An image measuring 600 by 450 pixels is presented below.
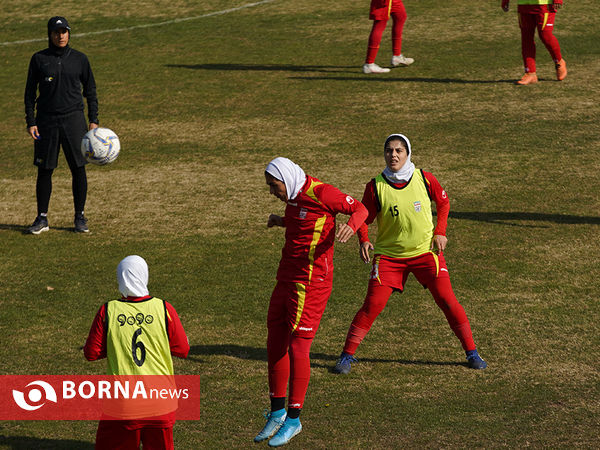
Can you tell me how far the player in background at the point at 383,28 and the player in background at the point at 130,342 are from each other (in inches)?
557

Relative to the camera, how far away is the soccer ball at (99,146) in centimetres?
1191

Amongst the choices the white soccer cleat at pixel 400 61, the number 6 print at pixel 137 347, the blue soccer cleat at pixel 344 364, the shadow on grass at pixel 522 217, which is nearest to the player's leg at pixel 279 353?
the blue soccer cleat at pixel 344 364

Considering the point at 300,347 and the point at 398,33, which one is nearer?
the point at 300,347

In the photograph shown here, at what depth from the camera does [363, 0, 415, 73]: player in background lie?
19.5 meters

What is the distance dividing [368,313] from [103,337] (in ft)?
10.4

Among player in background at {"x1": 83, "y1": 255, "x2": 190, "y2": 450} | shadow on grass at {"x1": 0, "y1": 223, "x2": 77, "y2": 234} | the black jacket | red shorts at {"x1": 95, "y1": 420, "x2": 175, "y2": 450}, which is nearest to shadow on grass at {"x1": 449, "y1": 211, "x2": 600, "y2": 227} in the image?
the black jacket

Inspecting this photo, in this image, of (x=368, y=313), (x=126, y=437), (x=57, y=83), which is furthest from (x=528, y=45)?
(x=126, y=437)

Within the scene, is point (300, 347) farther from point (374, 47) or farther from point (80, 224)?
point (374, 47)

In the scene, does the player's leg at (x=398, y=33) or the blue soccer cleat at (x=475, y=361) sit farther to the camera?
the player's leg at (x=398, y=33)

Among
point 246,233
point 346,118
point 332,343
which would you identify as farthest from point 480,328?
point 346,118

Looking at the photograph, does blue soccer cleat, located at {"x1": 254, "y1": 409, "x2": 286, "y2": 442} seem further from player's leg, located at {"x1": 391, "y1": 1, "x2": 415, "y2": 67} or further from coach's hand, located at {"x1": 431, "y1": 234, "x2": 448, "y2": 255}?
player's leg, located at {"x1": 391, "y1": 1, "x2": 415, "y2": 67}

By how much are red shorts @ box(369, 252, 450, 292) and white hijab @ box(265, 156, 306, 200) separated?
1532 mm

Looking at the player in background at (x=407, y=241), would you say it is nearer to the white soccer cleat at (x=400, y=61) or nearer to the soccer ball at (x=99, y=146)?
the soccer ball at (x=99, y=146)

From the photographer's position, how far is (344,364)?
879cm
